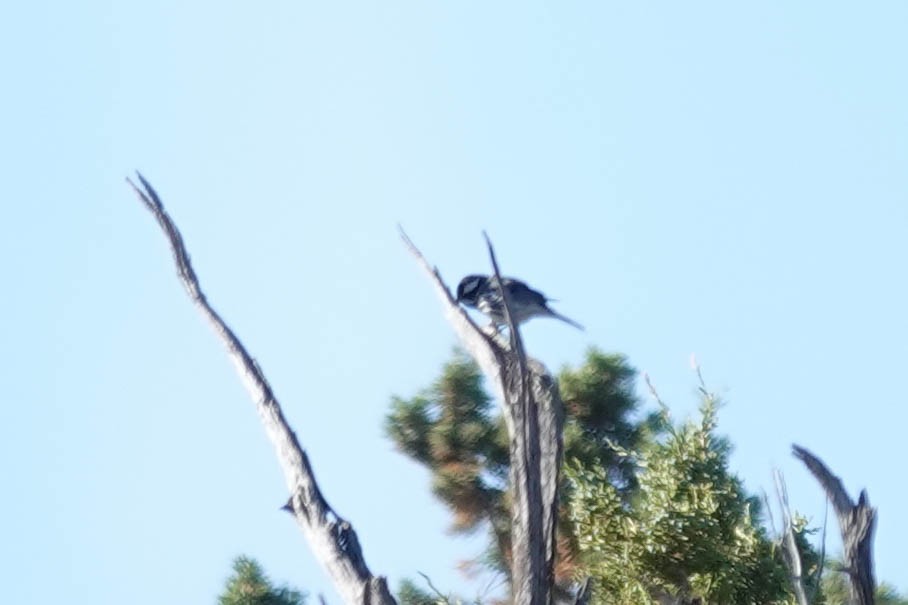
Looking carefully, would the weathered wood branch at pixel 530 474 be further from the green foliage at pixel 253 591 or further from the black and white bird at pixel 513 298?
the black and white bird at pixel 513 298

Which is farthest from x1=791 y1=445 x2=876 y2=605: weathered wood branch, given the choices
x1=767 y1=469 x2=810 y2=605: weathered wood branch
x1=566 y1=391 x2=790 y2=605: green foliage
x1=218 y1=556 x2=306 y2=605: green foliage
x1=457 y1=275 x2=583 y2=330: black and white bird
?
x1=457 y1=275 x2=583 y2=330: black and white bird

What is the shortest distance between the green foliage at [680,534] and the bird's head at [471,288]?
21.6 ft

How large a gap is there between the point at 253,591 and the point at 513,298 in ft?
16.2

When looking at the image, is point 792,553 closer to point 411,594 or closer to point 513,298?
point 411,594

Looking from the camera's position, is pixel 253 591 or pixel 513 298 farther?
pixel 513 298

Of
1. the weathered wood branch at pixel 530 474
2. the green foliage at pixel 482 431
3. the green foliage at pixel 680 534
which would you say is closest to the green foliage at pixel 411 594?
the green foliage at pixel 482 431

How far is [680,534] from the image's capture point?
632cm

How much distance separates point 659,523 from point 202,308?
6.56 ft

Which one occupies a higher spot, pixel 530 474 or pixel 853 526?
pixel 530 474

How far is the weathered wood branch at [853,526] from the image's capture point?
4480mm

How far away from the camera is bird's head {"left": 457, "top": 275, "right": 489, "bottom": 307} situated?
→ 42.8ft

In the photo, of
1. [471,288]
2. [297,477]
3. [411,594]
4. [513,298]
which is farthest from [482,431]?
[297,477]

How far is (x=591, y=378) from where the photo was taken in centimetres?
1000

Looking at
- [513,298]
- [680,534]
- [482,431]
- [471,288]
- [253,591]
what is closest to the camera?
[680,534]
